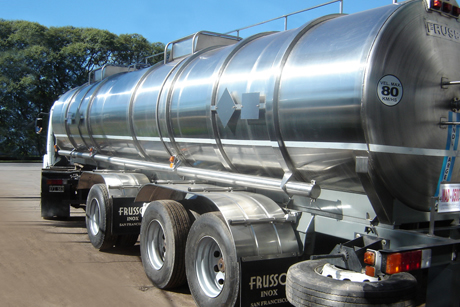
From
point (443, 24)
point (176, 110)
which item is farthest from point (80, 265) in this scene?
point (443, 24)

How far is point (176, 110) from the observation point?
17.9ft

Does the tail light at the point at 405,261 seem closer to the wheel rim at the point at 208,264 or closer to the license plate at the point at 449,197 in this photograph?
the license plate at the point at 449,197

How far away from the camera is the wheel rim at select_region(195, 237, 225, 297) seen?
435 centimetres

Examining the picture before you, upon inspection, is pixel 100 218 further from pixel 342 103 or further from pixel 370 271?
pixel 370 271

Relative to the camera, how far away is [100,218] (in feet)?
22.7

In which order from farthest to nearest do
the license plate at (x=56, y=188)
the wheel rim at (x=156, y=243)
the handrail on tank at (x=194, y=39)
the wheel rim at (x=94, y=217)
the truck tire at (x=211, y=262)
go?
the license plate at (x=56, y=188) < the wheel rim at (x=94, y=217) < the handrail on tank at (x=194, y=39) < the wheel rim at (x=156, y=243) < the truck tire at (x=211, y=262)

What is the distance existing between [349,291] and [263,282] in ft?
3.27

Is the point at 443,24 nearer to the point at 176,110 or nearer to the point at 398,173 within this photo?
the point at 398,173

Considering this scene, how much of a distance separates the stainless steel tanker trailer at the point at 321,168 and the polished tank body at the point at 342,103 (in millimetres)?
13

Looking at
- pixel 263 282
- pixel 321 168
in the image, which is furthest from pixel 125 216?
pixel 321 168

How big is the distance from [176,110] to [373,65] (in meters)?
2.91

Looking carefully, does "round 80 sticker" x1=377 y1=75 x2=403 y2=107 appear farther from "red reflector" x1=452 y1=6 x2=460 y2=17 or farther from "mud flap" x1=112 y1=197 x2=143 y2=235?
"mud flap" x1=112 y1=197 x2=143 y2=235

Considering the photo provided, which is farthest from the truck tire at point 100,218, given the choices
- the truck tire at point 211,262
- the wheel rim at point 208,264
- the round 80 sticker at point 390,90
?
the round 80 sticker at point 390,90

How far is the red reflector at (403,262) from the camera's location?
2850mm
